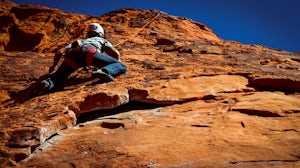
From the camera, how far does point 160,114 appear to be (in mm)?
4066

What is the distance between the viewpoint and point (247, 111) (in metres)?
3.86

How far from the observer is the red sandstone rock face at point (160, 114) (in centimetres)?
306

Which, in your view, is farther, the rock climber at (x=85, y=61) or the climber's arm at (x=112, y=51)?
the climber's arm at (x=112, y=51)

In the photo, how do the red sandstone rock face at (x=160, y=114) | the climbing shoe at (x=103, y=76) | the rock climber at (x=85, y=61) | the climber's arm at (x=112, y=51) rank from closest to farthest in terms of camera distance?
the red sandstone rock face at (x=160, y=114) < the climbing shoe at (x=103, y=76) < the rock climber at (x=85, y=61) < the climber's arm at (x=112, y=51)

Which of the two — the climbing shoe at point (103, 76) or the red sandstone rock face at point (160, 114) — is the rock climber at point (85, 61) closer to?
the climbing shoe at point (103, 76)

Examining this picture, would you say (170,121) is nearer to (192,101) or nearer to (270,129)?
(192,101)

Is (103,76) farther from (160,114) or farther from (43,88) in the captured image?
(160,114)

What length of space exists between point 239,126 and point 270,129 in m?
0.34

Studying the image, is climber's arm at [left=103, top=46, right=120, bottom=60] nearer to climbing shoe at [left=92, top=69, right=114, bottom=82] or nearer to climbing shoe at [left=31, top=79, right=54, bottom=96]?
climbing shoe at [left=92, top=69, right=114, bottom=82]

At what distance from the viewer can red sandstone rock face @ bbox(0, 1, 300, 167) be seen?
306 cm

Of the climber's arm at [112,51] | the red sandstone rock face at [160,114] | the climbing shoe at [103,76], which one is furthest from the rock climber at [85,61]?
the red sandstone rock face at [160,114]

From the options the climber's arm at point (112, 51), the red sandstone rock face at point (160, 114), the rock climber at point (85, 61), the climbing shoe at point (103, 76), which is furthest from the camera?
the climber's arm at point (112, 51)

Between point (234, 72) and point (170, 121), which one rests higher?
point (234, 72)

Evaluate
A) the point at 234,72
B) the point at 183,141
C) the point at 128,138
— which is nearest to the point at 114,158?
the point at 128,138
